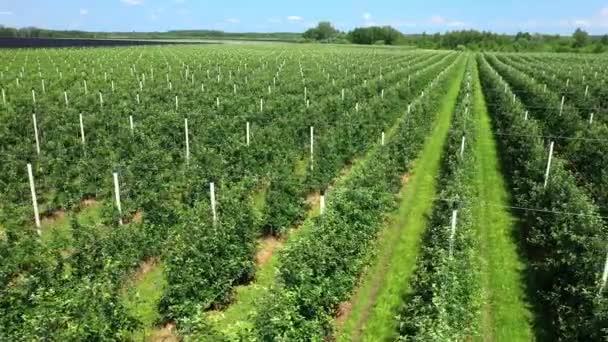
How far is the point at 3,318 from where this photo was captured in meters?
8.48

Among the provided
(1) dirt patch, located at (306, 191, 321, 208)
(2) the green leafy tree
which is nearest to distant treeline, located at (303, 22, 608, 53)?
(2) the green leafy tree

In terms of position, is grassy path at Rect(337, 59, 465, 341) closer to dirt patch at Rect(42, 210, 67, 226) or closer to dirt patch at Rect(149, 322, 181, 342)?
dirt patch at Rect(149, 322, 181, 342)

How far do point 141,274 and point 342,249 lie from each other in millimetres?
5252

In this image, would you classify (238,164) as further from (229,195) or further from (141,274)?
(141,274)

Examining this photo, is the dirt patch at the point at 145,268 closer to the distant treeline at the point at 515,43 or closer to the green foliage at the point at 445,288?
the green foliage at the point at 445,288

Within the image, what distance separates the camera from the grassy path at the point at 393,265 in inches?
452

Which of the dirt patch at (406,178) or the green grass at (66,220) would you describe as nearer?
the green grass at (66,220)

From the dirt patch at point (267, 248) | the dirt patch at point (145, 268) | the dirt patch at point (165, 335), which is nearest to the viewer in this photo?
the dirt patch at point (165, 335)

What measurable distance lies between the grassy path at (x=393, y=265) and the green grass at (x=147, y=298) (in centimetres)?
408

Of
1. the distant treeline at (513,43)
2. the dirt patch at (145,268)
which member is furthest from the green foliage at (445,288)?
the distant treeline at (513,43)

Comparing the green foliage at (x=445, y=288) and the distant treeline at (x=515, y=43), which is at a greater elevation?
the distant treeline at (x=515, y=43)

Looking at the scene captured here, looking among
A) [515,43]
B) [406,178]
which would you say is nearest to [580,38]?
[515,43]

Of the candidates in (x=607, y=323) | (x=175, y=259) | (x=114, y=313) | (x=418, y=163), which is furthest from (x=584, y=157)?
(x=114, y=313)

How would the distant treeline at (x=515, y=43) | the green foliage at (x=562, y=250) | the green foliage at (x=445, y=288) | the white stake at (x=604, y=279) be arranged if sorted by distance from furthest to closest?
the distant treeline at (x=515, y=43)
the green foliage at (x=562, y=250)
the white stake at (x=604, y=279)
the green foliage at (x=445, y=288)
